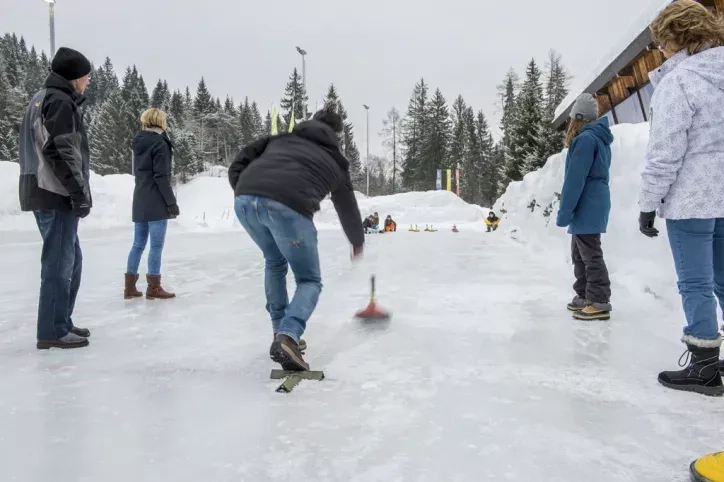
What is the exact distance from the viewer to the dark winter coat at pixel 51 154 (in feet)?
10.1

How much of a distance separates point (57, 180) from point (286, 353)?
1811 millimetres

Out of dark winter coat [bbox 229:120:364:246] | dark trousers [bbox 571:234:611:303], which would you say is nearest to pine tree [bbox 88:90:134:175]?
dark trousers [bbox 571:234:611:303]

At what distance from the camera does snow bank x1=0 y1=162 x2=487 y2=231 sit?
547 inches

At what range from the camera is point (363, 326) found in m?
3.83

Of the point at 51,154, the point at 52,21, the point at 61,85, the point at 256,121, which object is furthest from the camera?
the point at 256,121

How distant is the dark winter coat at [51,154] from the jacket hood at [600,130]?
3546 mm

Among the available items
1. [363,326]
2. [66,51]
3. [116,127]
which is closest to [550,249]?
[363,326]

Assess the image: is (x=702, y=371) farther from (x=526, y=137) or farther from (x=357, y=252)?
(x=526, y=137)

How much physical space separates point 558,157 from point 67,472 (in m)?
9.49

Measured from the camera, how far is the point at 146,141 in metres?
4.74

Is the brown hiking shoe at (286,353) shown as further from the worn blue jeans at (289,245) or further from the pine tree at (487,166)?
the pine tree at (487,166)

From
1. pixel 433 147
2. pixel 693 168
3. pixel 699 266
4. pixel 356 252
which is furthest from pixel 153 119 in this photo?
pixel 433 147

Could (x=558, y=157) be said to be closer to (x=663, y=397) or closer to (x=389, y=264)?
(x=389, y=264)

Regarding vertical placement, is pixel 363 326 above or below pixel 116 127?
below
